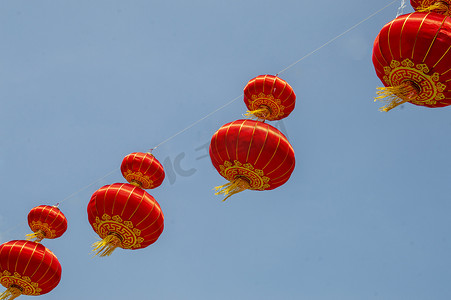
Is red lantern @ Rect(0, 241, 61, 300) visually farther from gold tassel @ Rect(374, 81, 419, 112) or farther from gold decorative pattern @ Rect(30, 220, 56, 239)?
gold tassel @ Rect(374, 81, 419, 112)

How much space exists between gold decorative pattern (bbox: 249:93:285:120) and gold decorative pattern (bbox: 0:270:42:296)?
448 centimetres

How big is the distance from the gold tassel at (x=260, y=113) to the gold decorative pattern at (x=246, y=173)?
1063mm

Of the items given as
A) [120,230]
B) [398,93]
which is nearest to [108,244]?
[120,230]

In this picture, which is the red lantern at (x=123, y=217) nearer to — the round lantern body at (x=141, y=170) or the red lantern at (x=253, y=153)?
the round lantern body at (x=141, y=170)

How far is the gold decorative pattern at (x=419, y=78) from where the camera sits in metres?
5.31

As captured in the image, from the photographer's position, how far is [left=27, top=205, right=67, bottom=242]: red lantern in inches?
331

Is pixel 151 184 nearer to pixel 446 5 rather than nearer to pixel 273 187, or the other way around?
pixel 273 187

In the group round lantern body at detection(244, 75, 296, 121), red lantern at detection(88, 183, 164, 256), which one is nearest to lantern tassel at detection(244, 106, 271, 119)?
round lantern body at detection(244, 75, 296, 121)

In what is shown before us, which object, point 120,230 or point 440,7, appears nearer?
point 440,7

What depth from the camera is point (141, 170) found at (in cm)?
809

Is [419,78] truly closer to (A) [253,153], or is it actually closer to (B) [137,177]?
(A) [253,153]

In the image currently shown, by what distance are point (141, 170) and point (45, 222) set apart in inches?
77.9

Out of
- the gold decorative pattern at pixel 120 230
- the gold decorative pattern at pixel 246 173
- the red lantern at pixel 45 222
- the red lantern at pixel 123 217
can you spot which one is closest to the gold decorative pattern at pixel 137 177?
the red lantern at pixel 123 217

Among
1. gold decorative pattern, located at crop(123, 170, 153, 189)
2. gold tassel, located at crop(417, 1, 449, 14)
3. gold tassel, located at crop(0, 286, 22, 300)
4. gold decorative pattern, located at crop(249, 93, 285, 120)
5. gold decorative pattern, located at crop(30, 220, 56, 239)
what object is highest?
gold decorative pattern, located at crop(249, 93, 285, 120)
